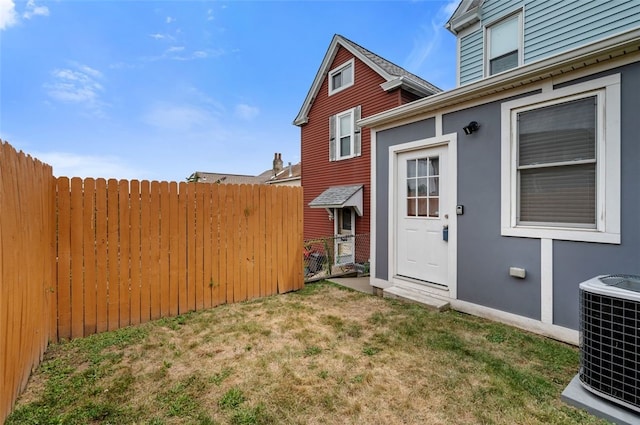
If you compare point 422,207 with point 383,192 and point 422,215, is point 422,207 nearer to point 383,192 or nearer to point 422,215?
point 422,215

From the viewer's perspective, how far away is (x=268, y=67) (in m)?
12.8

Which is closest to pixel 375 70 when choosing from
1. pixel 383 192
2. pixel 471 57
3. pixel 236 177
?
pixel 471 57

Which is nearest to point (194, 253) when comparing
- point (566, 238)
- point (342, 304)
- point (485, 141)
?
point (342, 304)

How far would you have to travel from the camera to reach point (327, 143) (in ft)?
35.5

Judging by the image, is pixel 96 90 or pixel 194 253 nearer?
Result: pixel 194 253

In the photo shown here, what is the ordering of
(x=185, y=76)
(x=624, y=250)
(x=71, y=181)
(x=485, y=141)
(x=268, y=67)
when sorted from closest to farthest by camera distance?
(x=624, y=250), (x=71, y=181), (x=485, y=141), (x=185, y=76), (x=268, y=67)

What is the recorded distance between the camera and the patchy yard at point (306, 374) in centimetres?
194

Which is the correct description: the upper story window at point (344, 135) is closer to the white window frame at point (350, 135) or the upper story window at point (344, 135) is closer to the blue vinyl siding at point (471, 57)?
the white window frame at point (350, 135)

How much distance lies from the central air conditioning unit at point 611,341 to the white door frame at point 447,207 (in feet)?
6.26

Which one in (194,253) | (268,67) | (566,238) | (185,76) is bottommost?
(194,253)

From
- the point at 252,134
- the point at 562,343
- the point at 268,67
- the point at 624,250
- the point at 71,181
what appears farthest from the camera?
the point at 252,134

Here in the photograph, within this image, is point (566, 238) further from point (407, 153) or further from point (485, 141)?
point (407, 153)

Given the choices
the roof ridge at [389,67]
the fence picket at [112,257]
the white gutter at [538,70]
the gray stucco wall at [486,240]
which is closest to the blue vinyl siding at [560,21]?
the roof ridge at [389,67]

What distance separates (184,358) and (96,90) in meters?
11.1
